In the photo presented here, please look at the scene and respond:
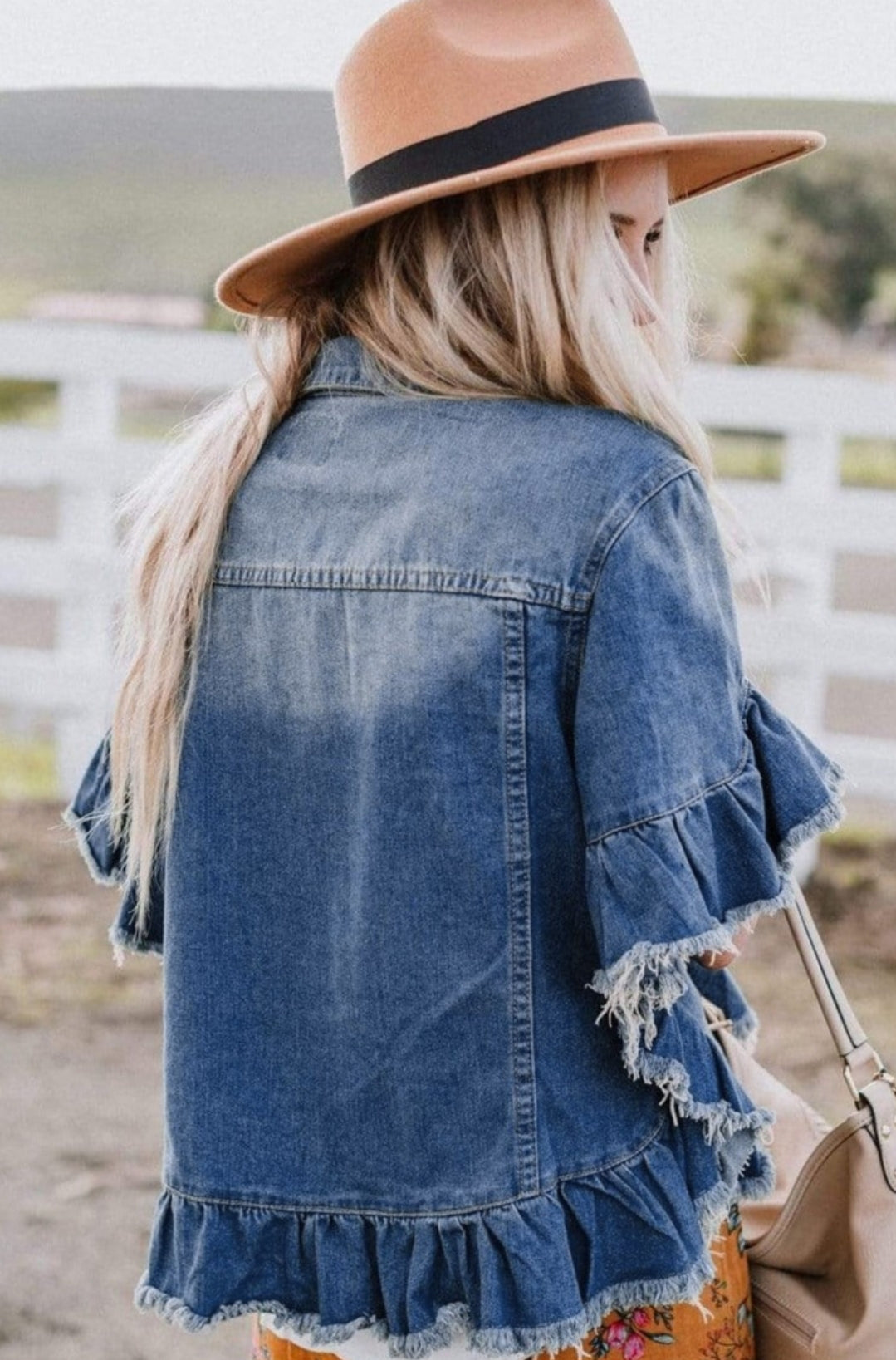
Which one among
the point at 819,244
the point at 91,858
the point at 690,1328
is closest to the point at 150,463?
the point at 91,858

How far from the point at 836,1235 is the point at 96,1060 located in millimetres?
2678

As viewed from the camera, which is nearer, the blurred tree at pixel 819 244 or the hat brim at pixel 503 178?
the hat brim at pixel 503 178

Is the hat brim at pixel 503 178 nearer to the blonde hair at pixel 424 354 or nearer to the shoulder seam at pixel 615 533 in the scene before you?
the blonde hair at pixel 424 354

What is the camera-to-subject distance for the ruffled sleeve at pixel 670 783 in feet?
3.84

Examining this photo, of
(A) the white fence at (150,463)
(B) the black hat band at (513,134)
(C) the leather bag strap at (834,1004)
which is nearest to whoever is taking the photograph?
(B) the black hat band at (513,134)

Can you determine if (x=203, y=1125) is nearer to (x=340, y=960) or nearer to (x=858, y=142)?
(x=340, y=960)

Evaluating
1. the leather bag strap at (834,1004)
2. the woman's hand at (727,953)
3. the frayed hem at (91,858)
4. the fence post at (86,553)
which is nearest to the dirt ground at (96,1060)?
the fence post at (86,553)

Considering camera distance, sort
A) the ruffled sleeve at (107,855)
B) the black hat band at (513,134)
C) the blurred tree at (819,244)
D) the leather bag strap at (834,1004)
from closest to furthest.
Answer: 1. the black hat band at (513,134)
2. the leather bag strap at (834,1004)
3. the ruffled sleeve at (107,855)
4. the blurred tree at (819,244)

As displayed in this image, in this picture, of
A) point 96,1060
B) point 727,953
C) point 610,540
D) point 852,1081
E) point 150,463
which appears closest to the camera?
point 610,540

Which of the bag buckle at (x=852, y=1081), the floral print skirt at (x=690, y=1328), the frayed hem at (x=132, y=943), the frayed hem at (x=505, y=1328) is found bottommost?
the floral print skirt at (x=690, y=1328)

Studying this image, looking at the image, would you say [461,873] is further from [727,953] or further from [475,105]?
[475,105]

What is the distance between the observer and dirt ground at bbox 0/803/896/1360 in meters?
2.71

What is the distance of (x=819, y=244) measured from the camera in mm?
15547

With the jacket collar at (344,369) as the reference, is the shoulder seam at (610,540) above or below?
below
